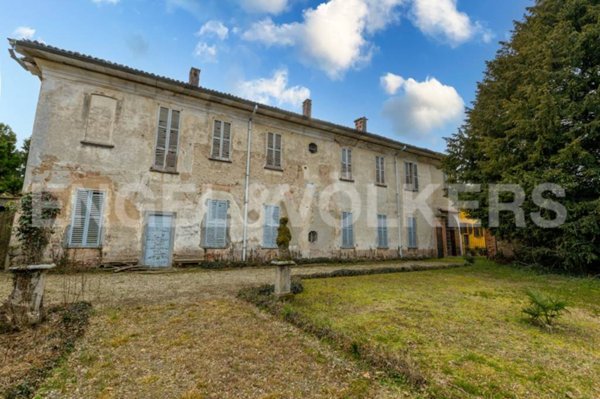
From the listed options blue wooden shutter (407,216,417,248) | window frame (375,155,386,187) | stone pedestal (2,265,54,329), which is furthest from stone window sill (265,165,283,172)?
stone pedestal (2,265,54,329)

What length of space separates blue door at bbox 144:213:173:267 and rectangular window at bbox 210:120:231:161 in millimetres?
3039

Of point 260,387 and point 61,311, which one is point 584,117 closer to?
point 260,387

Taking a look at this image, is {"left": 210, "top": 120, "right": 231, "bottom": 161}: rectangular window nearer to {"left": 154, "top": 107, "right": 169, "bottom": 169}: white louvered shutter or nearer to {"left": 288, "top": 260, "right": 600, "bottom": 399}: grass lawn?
{"left": 154, "top": 107, "right": 169, "bottom": 169}: white louvered shutter

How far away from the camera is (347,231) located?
14117 millimetres

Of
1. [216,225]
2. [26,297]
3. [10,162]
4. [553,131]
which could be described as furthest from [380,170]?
[10,162]

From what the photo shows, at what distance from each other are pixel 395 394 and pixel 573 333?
339 cm

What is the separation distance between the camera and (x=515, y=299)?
5938 mm

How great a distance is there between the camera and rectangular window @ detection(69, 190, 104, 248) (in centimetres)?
892

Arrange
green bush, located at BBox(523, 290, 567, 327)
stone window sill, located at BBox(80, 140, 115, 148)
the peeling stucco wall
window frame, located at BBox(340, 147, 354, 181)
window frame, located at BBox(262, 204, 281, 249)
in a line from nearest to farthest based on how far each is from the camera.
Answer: green bush, located at BBox(523, 290, 567, 327), the peeling stucco wall, stone window sill, located at BBox(80, 140, 115, 148), window frame, located at BBox(262, 204, 281, 249), window frame, located at BBox(340, 147, 354, 181)

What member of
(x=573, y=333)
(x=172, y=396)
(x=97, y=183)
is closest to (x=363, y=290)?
(x=573, y=333)

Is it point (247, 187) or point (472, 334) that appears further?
point (247, 187)

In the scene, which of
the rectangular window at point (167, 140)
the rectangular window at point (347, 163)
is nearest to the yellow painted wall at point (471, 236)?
the rectangular window at point (347, 163)

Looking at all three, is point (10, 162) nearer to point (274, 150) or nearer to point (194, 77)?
point (194, 77)

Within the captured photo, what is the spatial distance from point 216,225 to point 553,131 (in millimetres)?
11683
